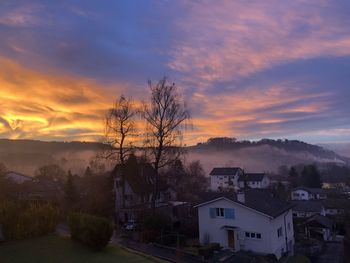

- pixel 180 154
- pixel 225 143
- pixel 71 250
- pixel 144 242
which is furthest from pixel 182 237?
pixel 225 143

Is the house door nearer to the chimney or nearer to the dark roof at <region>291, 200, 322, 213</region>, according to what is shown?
the chimney

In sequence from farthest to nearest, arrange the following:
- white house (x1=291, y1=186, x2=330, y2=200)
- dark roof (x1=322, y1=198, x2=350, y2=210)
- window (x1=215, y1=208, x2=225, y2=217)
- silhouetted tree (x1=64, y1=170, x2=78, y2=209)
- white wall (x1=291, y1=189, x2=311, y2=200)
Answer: white wall (x1=291, y1=189, x2=311, y2=200), white house (x1=291, y1=186, x2=330, y2=200), dark roof (x1=322, y1=198, x2=350, y2=210), silhouetted tree (x1=64, y1=170, x2=78, y2=209), window (x1=215, y1=208, x2=225, y2=217)

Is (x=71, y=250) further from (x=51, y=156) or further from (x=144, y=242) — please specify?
(x=51, y=156)

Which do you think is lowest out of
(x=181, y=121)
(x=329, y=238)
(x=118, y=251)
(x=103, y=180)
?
(x=329, y=238)

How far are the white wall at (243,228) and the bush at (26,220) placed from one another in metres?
15.8

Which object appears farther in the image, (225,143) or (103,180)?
(225,143)

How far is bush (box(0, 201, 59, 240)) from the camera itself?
16.4 meters

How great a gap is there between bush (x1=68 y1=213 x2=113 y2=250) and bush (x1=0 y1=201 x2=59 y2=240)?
1.71 meters

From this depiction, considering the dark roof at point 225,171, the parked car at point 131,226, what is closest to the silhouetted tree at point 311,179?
the dark roof at point 225,171

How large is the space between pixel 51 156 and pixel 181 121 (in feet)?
350

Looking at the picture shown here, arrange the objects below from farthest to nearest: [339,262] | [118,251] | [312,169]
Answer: [312,169], [339,262], [118,251]

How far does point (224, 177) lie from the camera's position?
90.6 meters

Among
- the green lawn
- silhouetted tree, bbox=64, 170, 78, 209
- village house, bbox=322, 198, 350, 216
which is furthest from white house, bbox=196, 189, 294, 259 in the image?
village house, bbox=322, 198, 350, 216

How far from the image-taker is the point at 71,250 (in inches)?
623
